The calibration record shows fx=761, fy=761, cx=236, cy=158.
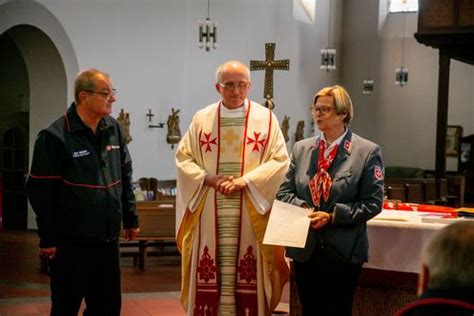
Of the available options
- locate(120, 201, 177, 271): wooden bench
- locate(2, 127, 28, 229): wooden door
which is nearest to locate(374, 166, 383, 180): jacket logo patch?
locate(120, 201, 177, 271): wooden bench

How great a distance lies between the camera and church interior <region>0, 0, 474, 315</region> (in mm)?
9359

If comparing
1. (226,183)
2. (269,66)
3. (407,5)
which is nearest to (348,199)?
(226,183)

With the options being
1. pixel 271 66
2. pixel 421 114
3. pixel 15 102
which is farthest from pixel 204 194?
pixel 421 114

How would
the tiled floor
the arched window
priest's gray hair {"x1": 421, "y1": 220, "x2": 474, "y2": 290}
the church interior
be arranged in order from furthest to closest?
the arched window, the church interior, the tiled floor, priest's gray hair {"x1": 421, "y1": 220, "x2": 474, "y2": 290}

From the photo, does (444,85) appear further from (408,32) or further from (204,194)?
(204,194)

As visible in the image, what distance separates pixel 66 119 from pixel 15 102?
980cm

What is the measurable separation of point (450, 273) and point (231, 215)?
2.83 metres

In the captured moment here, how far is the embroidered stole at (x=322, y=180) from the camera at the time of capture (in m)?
3.69

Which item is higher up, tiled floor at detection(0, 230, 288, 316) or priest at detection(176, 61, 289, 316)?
priest at detection(176, 61, 289, 316)

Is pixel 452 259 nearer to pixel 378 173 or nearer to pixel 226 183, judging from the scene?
pixel 378 173

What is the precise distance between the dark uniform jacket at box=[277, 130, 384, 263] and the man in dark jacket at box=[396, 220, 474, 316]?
1.87 m

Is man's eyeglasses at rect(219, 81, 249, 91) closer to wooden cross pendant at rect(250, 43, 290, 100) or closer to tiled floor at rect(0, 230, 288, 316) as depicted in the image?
wooden cross pendant at rect(250, 43, 290, 100)

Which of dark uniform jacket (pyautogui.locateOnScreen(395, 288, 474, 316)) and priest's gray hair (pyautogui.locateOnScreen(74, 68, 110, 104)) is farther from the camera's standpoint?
priest's gray hair (pyautogui.locateOnScreen(74, 68, 110, 104))

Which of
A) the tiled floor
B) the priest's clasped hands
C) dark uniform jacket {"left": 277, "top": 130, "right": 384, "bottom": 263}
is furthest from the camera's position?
the tiled floor
